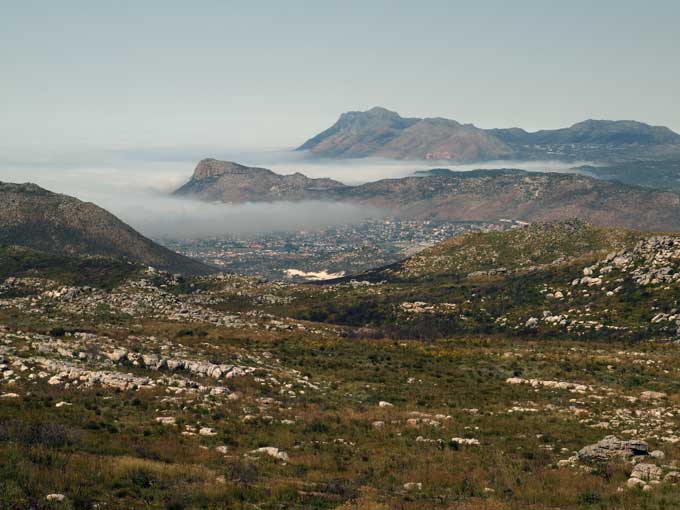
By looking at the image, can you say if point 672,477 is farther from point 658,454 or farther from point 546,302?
point 546,302

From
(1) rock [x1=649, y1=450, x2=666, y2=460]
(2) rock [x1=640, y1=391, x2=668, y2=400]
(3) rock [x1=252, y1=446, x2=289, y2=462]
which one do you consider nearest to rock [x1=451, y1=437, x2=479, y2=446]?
(1) rock [x1=649, y1=450, x2=666, y2=460]

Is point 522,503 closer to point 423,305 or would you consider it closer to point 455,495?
point 455,495

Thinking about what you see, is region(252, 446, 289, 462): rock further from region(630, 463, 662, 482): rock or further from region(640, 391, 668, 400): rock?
region(640, 391, 668, 400): rock

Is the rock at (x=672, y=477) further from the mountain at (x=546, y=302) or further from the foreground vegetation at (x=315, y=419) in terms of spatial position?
the mountain at (x=546, y=302)

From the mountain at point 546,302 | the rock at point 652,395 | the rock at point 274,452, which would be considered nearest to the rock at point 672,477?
the rock at point 274,452

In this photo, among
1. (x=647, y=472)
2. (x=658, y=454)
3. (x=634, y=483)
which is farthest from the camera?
(x=658, y=454)

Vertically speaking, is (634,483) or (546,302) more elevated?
(634,483)

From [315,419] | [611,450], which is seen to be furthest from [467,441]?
[315,419]
